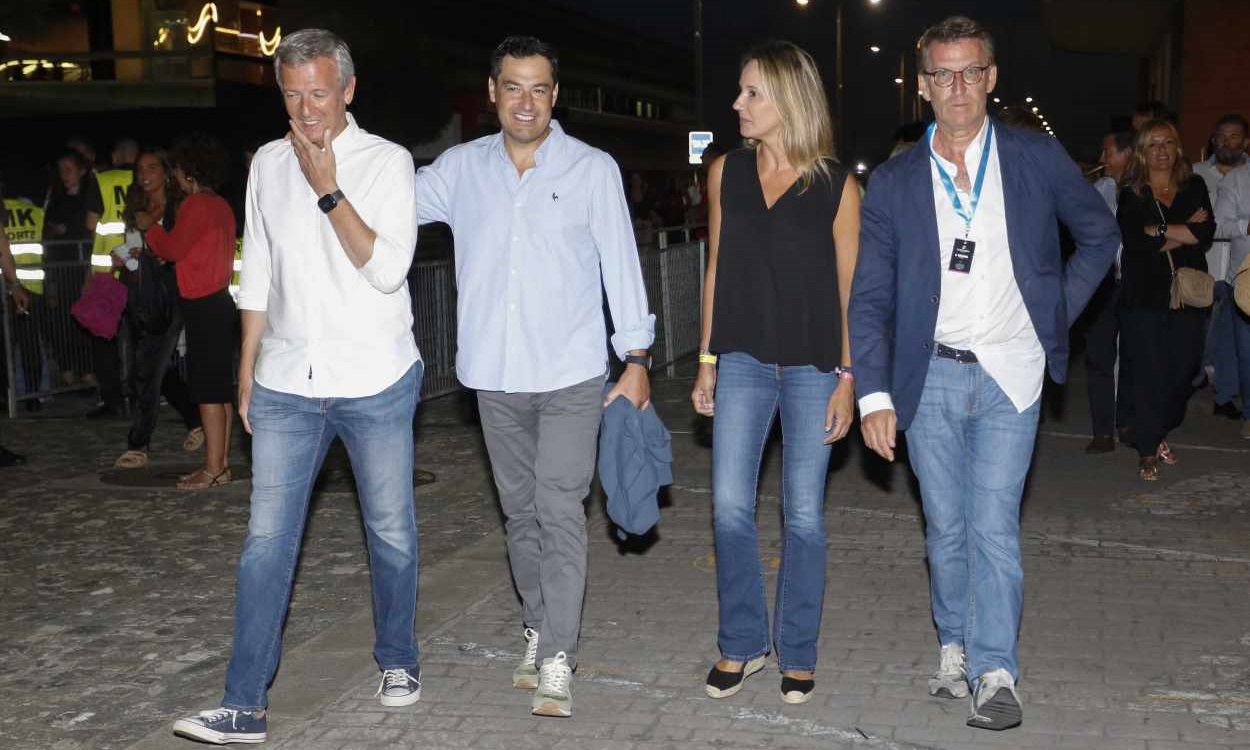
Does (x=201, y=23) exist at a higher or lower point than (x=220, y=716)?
higher

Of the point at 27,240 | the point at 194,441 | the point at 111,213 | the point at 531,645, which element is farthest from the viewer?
the point at 27,240

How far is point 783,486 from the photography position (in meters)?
5.05

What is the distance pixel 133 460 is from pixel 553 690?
561 centimetres

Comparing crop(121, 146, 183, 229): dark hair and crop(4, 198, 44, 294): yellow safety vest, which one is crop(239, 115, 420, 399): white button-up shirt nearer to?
crop(121, 146, 183, 229): dark hair

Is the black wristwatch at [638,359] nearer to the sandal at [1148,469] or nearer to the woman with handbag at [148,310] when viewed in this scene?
the sandal at [1148,469]

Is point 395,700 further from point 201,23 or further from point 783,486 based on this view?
point 201,23

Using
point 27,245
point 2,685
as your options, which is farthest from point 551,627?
point 27,245

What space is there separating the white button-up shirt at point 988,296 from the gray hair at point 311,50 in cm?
177

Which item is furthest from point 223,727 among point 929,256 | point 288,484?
point 929,256

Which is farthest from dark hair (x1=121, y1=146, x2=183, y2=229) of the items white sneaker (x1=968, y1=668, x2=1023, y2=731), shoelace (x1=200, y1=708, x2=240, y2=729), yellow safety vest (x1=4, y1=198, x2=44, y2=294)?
white sneaker (x1=968, y1=668, x2=1023, y2=731)

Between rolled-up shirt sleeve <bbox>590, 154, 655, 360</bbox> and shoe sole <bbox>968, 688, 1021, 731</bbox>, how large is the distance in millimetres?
1513

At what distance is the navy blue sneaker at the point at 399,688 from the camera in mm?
5035

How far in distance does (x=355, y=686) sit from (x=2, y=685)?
4.14 feet

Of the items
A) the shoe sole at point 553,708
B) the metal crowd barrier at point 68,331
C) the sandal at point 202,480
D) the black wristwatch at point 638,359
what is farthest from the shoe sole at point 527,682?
the metal crowd barrier at point 68,331
